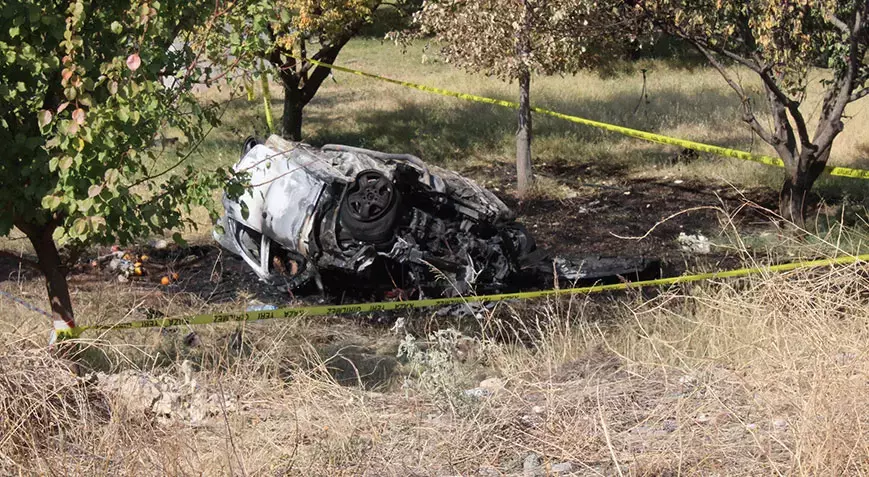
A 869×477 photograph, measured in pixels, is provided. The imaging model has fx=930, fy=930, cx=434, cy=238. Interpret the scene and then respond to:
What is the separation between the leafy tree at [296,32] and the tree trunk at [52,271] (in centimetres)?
150

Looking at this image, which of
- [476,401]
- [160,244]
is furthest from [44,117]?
[160,244]

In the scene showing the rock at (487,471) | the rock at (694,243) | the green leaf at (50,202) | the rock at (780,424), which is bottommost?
the rock at (694,243)

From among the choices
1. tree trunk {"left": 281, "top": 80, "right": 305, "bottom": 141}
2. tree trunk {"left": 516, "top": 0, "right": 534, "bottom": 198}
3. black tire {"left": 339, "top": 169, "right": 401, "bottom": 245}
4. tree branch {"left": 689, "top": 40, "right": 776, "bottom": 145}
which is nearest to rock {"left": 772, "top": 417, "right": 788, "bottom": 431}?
black tire {"left": 339, "top": 169, "right": 401, "bottom": 245}


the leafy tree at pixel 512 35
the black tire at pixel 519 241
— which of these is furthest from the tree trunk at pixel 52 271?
the leafy tree at pixel 512 35

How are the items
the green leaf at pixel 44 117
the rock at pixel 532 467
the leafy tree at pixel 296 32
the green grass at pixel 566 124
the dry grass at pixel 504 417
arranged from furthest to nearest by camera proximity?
the green grass at pixel 566 124
the leafy tree at pixel 296 32
the green leaf at pixel 44 117
the rock at pixel 532 467
the dry grass at pixel 504 417

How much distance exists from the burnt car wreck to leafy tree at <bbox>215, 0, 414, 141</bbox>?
106cm

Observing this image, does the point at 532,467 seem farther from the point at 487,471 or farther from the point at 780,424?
the point at 780,424

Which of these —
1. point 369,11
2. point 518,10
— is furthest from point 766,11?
point 369,11

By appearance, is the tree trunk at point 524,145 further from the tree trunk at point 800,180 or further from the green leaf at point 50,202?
the green leaf at point 50,202

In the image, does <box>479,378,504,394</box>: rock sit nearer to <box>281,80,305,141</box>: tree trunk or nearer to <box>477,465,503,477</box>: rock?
<box>477,465,503,477</box>: rock

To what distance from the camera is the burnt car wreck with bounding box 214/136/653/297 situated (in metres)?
7.91

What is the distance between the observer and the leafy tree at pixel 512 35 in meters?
10.6

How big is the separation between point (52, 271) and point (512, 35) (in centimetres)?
727

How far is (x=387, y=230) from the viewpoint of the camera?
788 cm
